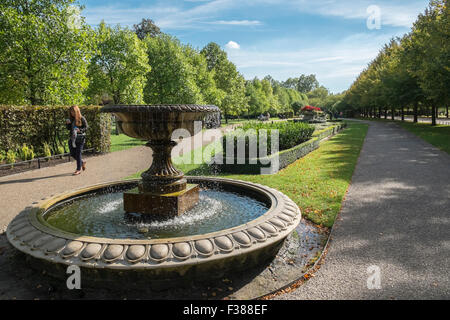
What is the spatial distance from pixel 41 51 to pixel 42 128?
481cm

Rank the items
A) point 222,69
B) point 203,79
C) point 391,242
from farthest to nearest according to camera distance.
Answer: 1. point 222,69
2. point 203,79
3. point 391,242

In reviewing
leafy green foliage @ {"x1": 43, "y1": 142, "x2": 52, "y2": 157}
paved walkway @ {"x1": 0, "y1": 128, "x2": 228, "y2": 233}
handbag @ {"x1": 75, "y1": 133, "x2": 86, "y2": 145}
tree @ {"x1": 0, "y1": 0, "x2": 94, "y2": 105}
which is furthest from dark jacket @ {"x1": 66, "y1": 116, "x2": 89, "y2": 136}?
tree @ {"x1": 0, "y1": 0, "x2": 94, "y2": 105}

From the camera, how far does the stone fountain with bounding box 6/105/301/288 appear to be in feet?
11.6

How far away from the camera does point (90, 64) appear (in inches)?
1013

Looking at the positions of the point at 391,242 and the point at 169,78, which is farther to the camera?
the point at 169,78

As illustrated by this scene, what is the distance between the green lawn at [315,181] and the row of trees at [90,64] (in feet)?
28.5

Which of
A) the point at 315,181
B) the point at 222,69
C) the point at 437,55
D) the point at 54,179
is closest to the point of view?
the point at 315,181

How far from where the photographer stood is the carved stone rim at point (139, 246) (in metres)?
3.48

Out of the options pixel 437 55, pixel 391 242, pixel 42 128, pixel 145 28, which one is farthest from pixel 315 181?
pixel 145 28

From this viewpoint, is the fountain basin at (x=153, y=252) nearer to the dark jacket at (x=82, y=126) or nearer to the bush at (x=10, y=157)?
the dark jacket at (x=82, y=126)

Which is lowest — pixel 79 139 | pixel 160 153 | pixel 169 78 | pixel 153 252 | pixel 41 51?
pixel 153 252

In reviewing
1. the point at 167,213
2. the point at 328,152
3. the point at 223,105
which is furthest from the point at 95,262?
Answer: the point at 223,105

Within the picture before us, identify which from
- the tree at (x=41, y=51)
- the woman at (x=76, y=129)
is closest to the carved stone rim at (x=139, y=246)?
the woman at (x=76, y=129)

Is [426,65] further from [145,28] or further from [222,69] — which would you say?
[145,28]
